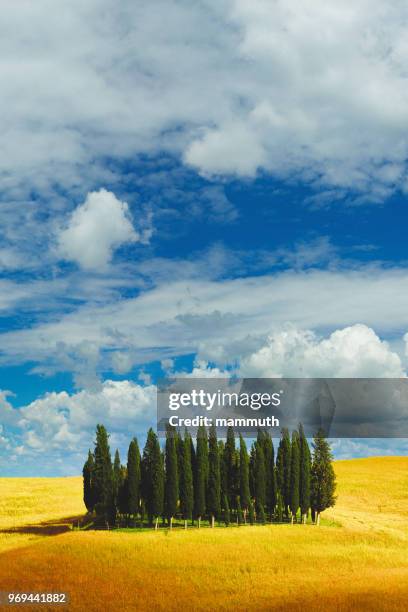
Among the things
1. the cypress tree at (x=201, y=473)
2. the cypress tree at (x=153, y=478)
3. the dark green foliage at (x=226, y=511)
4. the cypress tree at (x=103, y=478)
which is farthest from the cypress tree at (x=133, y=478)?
the dark green foliage at (x=226, y=511)

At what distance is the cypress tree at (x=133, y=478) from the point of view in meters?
68.2

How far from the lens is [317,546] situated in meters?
54.1

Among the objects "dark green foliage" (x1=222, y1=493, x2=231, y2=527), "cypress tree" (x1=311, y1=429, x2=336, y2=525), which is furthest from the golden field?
"dark green foliage" (x1=222, y1=493, x2=231, y2=527)

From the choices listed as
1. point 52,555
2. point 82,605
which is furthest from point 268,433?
point 82,605

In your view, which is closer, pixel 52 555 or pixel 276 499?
pixel 52 555

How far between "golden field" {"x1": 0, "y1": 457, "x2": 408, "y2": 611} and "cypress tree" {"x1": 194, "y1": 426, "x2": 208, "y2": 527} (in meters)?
7.16

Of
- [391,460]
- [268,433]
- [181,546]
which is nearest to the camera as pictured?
[181,546]

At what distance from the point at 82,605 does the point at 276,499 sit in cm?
4474

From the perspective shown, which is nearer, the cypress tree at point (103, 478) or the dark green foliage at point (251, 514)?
the cypress tree at point (103, 478)

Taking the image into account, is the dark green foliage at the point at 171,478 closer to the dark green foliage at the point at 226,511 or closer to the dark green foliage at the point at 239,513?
the dark green foliage at the point at 226,511

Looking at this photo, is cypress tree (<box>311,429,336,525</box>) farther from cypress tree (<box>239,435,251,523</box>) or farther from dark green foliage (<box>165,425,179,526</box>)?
dark green foliage (<box>165,425,179,526</box>)

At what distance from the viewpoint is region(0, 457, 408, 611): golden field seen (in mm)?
34000

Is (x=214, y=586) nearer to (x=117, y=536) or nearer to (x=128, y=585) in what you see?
(x=128, y=585)

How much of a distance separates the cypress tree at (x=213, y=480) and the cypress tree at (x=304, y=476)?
9949 mm
